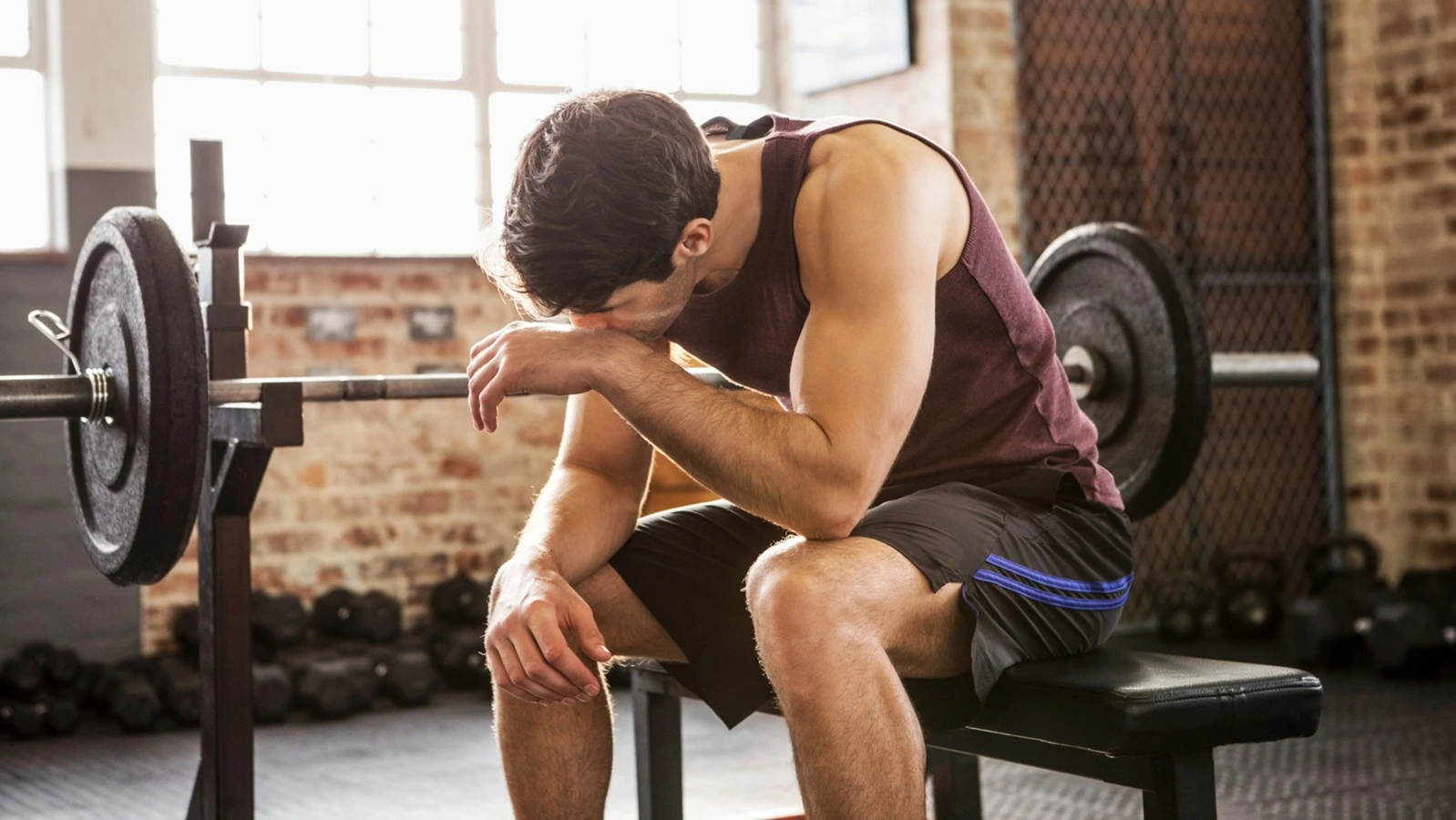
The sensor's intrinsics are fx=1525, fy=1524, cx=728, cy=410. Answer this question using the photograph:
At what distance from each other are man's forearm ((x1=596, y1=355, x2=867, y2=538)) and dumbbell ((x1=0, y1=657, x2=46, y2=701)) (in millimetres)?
2983

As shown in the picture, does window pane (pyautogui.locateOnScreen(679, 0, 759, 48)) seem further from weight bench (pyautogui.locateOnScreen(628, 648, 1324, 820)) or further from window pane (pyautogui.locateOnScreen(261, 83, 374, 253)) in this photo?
weight bench (pyautogui.locateOnScreen(628, 648, 1324, 820))

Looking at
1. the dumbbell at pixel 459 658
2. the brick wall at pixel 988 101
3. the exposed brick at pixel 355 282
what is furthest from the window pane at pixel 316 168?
the brick wall at pixel 988 101

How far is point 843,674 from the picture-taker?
1.37 meters

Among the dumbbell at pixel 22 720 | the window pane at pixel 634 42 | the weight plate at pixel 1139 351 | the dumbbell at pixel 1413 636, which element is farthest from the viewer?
the window pane at pixel 634 42

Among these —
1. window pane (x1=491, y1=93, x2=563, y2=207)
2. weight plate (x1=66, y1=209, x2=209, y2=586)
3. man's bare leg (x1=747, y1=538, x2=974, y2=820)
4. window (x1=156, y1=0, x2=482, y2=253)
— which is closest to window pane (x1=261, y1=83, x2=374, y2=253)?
window (x1=156, y1=0, x2=482, y2=253)

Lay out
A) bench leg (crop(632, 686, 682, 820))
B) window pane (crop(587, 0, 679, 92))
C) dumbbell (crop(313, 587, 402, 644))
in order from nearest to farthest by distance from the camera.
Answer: bench leg (crop(632, 686, 682, 820)) < dumbbell (crop(313, 587, 402, 644)) < window pane (crop(587, 0, 679, 92))

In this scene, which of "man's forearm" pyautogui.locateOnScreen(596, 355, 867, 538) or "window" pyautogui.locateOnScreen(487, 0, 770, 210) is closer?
"man's forearm" pyautogui.locateOnScreen(596, 355, 867, 538)

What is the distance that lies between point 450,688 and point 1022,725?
3.06 m

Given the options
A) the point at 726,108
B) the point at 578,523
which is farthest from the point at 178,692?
the point at 726,108

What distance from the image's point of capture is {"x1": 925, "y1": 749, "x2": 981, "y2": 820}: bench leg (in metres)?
2.12

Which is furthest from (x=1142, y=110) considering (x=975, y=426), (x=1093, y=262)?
(x=975, y=426)

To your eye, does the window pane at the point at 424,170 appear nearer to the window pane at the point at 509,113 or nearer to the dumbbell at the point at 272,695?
the window pane at the point at 509,113

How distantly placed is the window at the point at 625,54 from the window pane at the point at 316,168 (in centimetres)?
43

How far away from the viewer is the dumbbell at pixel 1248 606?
4656mm
